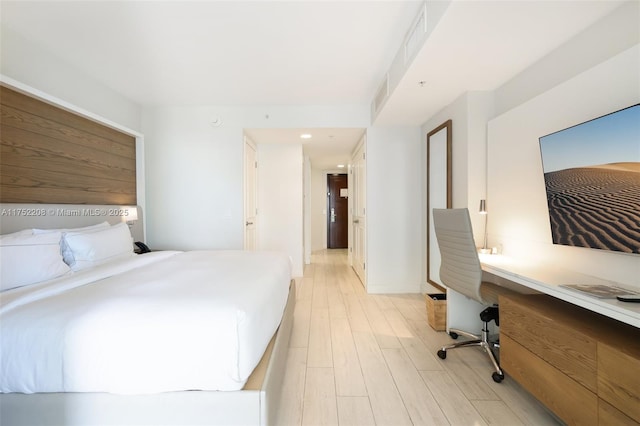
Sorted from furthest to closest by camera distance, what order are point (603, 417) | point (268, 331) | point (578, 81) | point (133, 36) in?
point (133, 36) → point (578, 81) → point (268, 331) → point (603, 417)

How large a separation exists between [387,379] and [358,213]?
3073 mm

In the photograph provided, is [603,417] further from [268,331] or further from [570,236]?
[268,331]

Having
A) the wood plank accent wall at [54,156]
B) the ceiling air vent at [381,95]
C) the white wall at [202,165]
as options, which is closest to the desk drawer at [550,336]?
the ceiling air vent at [381,95]

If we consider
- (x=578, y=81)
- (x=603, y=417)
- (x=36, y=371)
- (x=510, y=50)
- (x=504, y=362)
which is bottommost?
(x=504, y=362)

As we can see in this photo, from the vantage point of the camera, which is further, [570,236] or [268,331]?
[570,236]

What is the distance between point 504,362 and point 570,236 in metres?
0.92

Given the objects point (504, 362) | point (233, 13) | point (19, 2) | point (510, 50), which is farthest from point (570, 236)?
point (19, 2)

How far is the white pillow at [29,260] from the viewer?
1580 millimetres

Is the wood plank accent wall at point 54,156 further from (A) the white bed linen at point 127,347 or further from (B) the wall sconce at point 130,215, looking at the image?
(A) the white bed linen at point 127,347

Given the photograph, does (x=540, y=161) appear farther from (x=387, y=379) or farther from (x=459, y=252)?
(x=387, y=379)

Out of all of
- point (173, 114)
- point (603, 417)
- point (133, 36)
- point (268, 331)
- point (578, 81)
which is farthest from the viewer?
point (173, 114)

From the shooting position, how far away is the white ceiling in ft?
5.41

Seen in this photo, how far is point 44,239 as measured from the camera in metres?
1.83

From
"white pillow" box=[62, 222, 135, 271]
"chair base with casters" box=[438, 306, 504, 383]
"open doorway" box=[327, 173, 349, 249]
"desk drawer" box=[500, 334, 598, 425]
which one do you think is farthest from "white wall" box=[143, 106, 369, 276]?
"open doorway" box=[327, 173, 349, 249]
